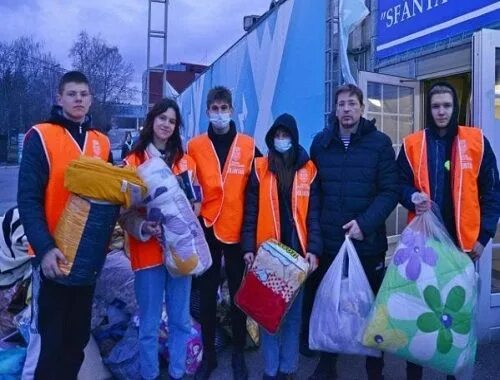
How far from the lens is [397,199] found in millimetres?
2955

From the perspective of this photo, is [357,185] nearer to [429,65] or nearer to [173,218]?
[173,218]

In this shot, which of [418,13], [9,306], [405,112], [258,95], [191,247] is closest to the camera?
[191,247]

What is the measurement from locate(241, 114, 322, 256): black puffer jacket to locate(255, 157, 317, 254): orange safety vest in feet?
0.08

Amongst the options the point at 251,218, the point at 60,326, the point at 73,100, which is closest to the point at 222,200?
the point at 251,218

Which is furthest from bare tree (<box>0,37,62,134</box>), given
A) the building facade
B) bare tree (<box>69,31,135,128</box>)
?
the building facade

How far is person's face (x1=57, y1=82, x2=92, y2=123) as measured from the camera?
260 centimetres

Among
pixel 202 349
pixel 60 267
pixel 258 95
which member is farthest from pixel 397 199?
pixel 258 95

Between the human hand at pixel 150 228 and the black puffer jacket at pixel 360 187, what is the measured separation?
996mm

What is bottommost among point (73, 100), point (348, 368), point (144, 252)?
point (348, 368)

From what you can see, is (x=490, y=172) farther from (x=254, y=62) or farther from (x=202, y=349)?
(x=254, y=62)

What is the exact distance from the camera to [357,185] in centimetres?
295

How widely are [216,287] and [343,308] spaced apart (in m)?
0.91

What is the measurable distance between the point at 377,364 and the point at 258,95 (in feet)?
13.6

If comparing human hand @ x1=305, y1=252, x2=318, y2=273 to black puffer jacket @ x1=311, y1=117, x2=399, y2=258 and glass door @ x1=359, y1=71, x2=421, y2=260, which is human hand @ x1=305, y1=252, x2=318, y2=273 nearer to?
black puffer jacket @ x1=311, y1=117, x2=399, y2=258
